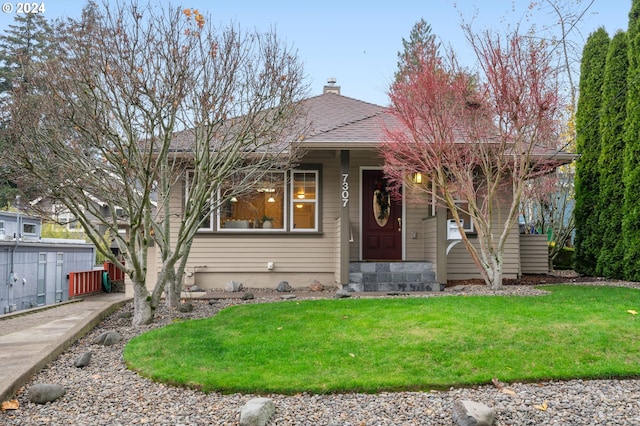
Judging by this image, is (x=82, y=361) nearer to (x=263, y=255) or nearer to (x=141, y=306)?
(x=141, y=306)

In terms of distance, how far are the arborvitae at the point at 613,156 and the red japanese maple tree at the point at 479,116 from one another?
268cm

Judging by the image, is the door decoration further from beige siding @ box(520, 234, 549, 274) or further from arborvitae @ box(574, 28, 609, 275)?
arborvitae @ box(574, 28, 609, 275)

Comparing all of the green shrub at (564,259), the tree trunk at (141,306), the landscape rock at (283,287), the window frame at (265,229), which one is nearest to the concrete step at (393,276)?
the landscape rock at (283,287)

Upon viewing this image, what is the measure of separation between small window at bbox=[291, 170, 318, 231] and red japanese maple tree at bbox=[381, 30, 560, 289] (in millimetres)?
1880

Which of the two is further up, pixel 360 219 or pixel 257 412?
pixel 360 219

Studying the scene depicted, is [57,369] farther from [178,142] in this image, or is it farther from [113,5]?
[178,142]

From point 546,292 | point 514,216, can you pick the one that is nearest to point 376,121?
point 514,216

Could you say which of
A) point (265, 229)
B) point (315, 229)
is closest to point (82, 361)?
point (265, 229)

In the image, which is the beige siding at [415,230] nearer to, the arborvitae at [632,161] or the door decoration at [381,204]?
the door decoration at [381,204]

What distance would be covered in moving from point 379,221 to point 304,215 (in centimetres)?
159

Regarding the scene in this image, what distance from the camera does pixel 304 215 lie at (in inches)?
423

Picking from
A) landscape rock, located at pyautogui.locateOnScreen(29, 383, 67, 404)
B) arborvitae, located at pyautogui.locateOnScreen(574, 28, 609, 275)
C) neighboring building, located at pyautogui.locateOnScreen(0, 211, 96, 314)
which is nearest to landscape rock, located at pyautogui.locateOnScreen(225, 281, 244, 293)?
landscape rock, located at pyautogui.locateOnScreen(29, 383, 67, 404)

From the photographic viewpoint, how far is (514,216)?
923cm

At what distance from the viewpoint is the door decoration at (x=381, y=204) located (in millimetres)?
10914
